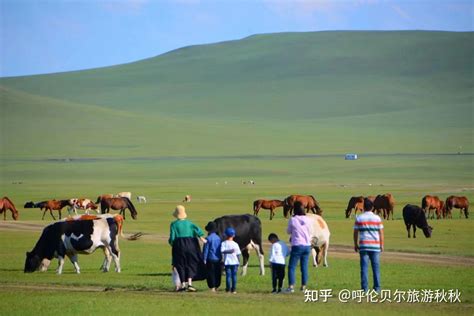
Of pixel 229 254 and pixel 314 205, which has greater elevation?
pixel 314 205

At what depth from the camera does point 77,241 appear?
908 inches

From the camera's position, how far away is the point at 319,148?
→ 124 meters

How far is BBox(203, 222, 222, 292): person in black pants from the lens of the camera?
19406 millimetres

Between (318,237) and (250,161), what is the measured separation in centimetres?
8465

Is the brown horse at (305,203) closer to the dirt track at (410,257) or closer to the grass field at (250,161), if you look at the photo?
the grass field at (250,161)

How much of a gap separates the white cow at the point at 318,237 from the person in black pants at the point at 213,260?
4.20 metres

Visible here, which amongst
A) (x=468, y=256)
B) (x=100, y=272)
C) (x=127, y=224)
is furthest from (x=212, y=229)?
(x=127, y=224)

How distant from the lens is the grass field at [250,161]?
65.2 feet

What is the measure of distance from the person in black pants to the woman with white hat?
21 centimetres

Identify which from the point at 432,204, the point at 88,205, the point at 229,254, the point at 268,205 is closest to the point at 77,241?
the point at 229,254

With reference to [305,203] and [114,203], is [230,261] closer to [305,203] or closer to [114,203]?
[305,203]

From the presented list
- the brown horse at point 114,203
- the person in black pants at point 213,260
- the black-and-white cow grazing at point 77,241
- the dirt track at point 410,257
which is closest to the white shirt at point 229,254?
the person in black pants at point 213,260

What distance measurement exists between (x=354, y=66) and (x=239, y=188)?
399ft

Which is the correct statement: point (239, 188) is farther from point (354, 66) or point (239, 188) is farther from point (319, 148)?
point (354, 66)
